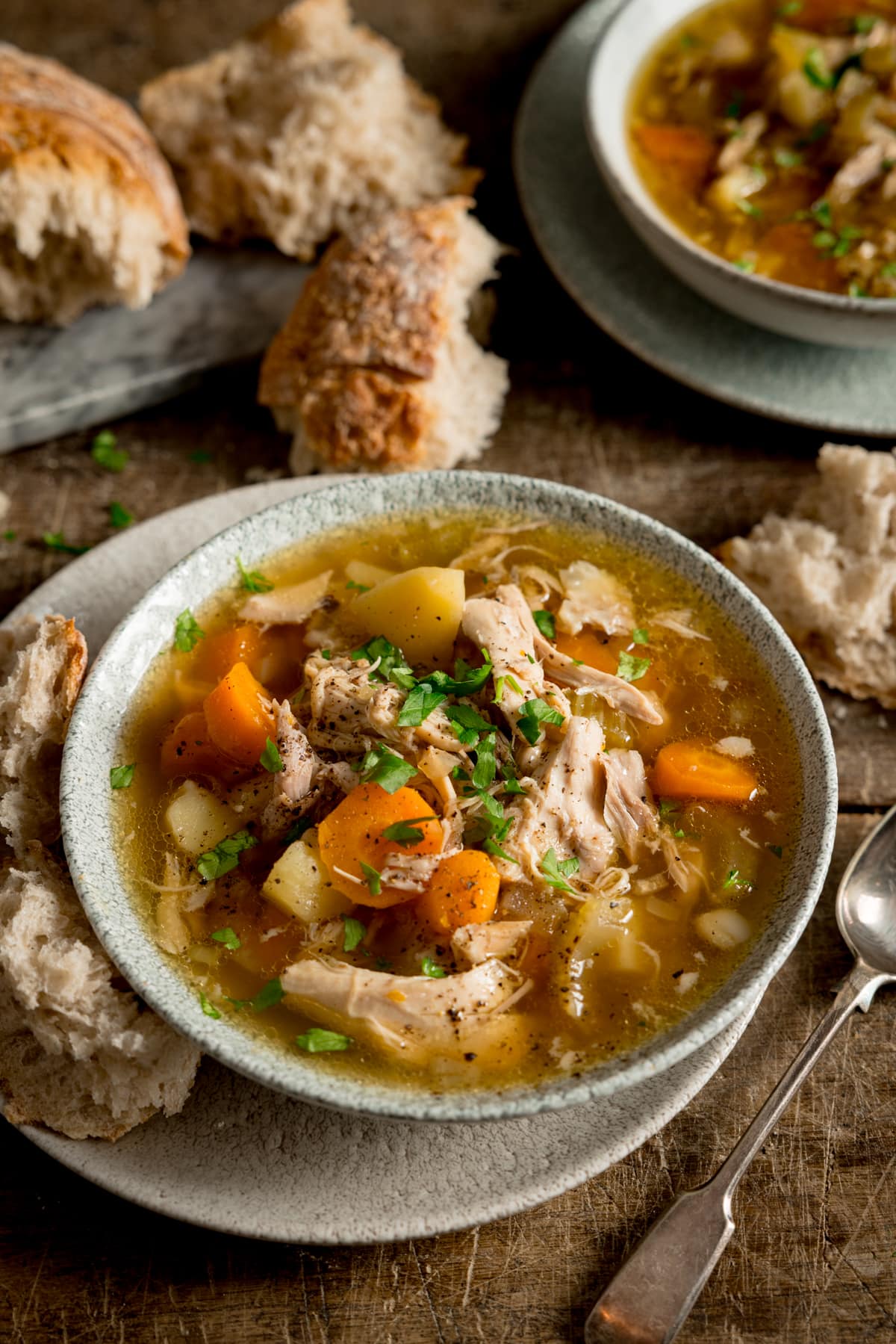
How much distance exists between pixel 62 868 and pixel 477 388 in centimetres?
219

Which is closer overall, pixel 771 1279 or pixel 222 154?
pixel 771 1279

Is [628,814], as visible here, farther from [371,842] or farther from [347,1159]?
[347,1159]

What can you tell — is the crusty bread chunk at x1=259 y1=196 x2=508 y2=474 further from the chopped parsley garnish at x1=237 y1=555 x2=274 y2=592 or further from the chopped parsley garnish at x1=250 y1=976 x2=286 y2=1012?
the chopped parsley garnish at x1=250 y1=976 x2=286 y2=1012

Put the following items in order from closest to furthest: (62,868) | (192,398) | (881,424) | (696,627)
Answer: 1. (62,868)
2. (696,627)
3. (881,424)
4. (192,398)

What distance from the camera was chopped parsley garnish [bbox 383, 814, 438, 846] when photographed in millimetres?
2564

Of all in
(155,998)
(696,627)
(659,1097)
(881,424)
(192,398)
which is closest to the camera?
(155,998)

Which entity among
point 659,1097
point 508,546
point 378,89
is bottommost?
point 659,1097

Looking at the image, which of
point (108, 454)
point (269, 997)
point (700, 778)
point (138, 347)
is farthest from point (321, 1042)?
point (138, 347)

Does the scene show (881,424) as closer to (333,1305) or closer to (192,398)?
(192,398)

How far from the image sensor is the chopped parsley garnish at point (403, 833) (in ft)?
8.41

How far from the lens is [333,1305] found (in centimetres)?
265

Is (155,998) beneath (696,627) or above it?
beneath

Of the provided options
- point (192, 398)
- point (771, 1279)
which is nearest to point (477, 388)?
point (192, 398)

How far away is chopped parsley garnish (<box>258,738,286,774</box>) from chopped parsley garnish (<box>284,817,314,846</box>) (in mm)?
122
